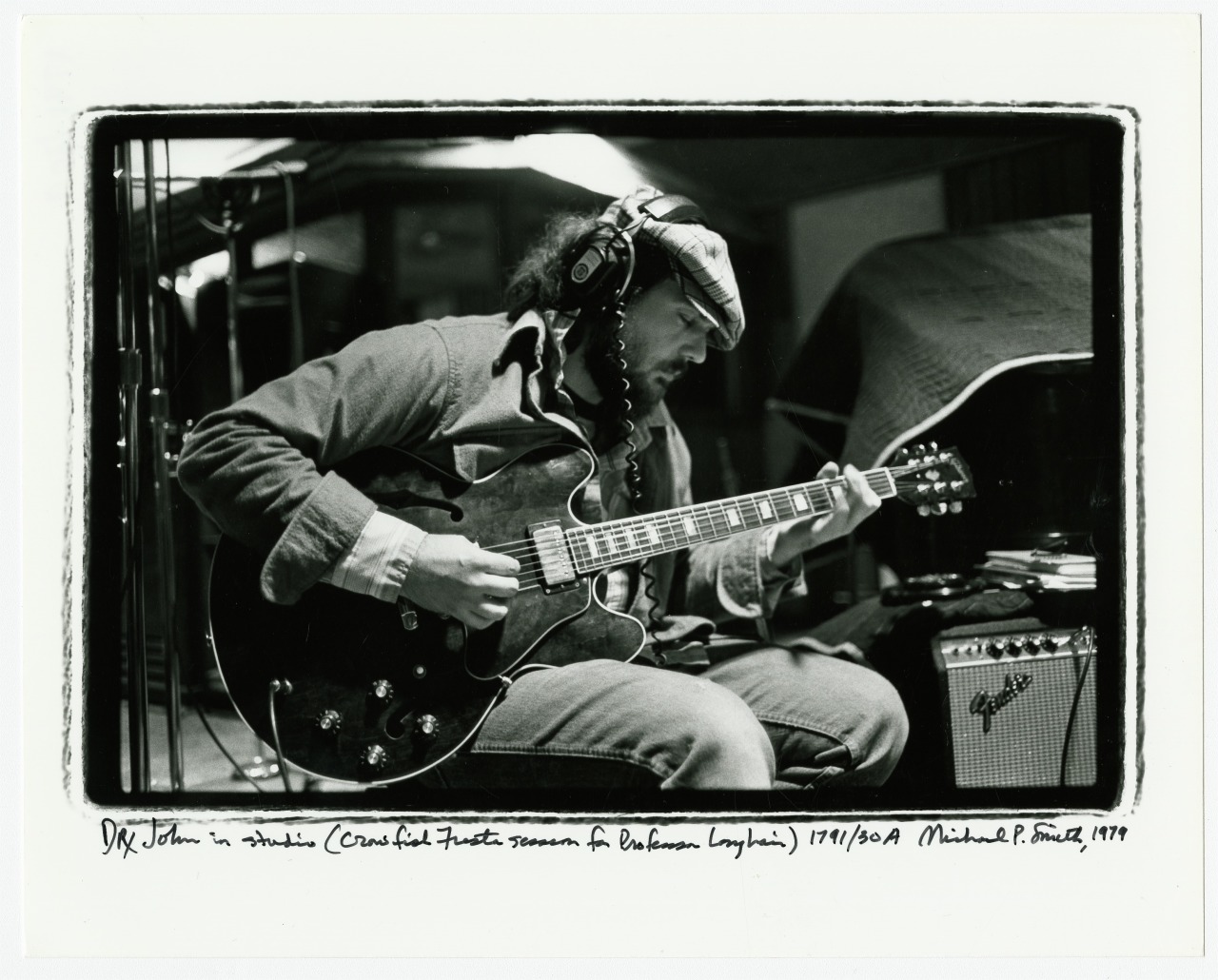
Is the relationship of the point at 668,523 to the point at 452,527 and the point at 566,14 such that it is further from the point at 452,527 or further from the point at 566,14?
the point at 566,14

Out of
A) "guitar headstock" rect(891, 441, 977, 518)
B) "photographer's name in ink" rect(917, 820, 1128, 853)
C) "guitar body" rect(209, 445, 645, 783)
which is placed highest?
"guitar headstock" rect(891, 441, 977, 518)

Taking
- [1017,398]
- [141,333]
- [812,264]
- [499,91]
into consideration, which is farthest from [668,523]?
[141,333]

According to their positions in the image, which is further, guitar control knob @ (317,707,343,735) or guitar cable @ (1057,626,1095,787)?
guitar cable @ (1057,626,1095,787)

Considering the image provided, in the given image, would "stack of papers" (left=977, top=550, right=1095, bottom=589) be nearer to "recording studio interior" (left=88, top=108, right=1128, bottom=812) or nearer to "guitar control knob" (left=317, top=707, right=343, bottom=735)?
"recording studio interior" (left=88, top=108, right=1128, bottom=812)

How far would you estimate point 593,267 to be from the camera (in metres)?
1.74

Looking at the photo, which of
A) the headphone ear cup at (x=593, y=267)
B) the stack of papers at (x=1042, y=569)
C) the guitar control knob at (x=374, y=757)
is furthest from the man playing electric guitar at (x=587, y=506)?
the stack of papers at (x=1042, y=569)

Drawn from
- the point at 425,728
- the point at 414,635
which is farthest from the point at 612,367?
the point at 425,728

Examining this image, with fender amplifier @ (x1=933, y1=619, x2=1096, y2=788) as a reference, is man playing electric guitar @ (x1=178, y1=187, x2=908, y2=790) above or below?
above

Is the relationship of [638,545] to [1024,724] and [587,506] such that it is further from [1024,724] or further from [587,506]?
[1024,724]

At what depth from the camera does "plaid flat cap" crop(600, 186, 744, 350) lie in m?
1.73

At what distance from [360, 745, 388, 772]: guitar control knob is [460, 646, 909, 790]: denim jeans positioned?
6.0 inches

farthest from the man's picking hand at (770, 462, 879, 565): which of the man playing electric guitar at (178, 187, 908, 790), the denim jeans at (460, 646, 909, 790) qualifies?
the denim jeans at (460, 646, 909, 790)

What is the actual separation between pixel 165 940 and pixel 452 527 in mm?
858

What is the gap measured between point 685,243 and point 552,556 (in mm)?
568
